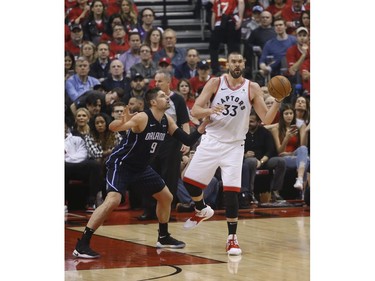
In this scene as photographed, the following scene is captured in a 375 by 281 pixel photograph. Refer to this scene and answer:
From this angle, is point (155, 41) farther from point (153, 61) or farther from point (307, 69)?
point (307, 69)

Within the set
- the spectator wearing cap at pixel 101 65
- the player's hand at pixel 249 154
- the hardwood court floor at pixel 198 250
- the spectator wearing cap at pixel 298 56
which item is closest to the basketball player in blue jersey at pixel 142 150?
the hardwood court floor at pixel 198 250

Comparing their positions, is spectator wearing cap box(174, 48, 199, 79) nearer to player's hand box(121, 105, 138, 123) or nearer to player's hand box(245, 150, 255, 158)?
player's hand box(245, 150, 255, 158)

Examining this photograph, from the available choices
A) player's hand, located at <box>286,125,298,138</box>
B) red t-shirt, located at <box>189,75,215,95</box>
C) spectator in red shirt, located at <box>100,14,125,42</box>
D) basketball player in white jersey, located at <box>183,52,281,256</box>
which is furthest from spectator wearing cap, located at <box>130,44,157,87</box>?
basketball player in white jersey, located at <box>183,52,281,256</box>

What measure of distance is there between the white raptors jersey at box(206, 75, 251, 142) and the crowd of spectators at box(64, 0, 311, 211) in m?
1.83

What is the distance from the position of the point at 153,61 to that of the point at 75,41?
3.81ft

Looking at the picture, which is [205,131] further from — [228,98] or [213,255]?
[213,255]

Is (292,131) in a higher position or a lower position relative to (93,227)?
higher

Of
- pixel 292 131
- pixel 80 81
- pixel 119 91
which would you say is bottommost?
pixel 292 131

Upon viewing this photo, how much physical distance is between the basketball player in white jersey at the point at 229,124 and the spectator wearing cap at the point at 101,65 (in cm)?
456

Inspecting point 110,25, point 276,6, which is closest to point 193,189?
point 110,25

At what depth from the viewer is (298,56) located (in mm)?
13750
